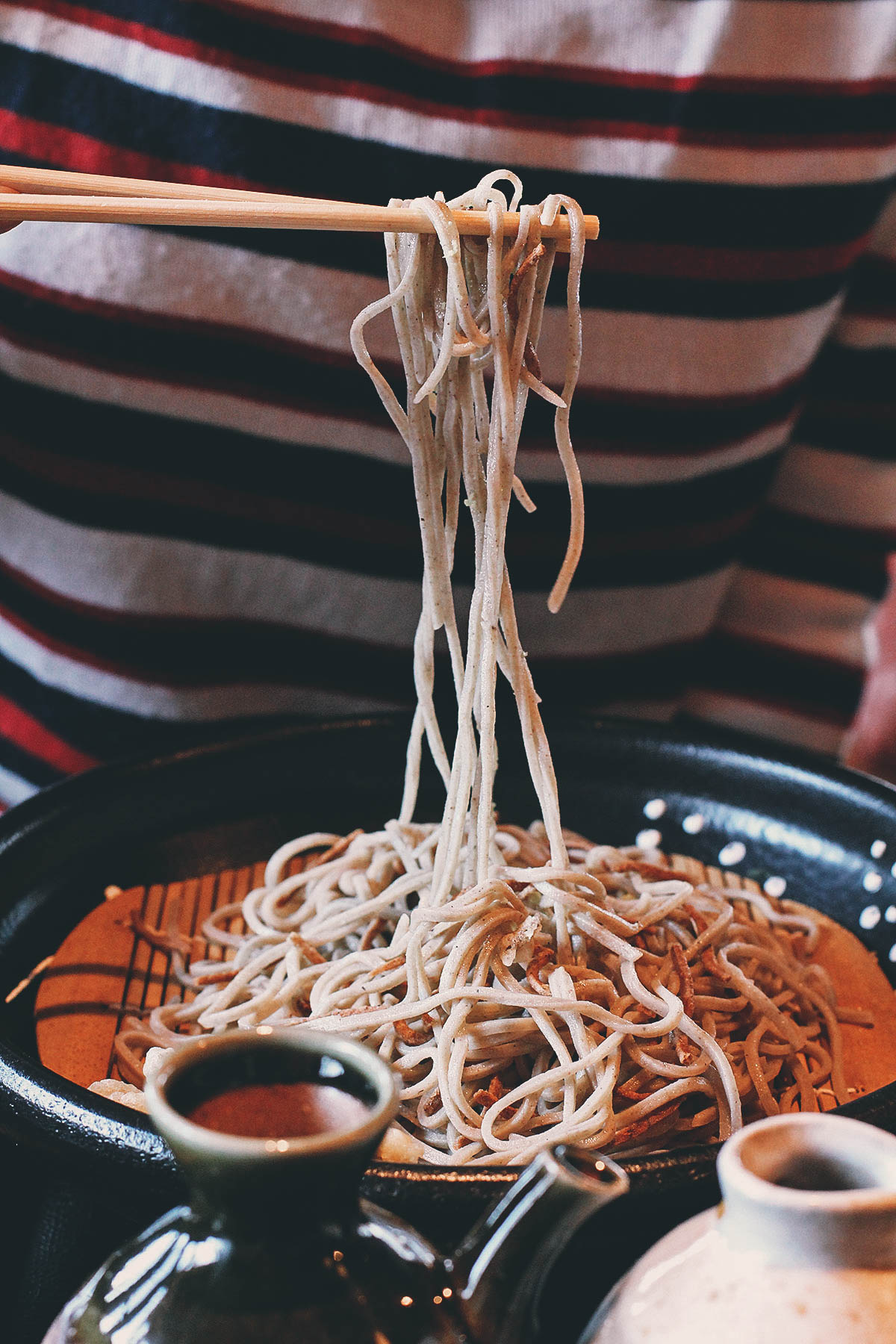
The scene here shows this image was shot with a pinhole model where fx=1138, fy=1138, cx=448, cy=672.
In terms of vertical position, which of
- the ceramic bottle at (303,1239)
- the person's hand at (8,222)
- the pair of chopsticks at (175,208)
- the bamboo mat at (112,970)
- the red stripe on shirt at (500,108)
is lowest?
the bamboo mat at (112,970)

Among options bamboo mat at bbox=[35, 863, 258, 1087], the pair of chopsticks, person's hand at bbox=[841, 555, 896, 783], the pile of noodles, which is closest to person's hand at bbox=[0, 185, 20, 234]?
the pair of chopsticks

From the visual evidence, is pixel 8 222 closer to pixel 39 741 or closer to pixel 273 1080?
pixel 273 1080

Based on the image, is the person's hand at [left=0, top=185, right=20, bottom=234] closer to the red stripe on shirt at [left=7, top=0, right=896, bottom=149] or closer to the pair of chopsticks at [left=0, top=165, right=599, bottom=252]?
the pair of chopsticks at [left=0, top=165, right=599, bottom=252]

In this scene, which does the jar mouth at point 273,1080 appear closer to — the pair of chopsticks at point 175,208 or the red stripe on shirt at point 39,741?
the pair of chopsticks at point 175,208

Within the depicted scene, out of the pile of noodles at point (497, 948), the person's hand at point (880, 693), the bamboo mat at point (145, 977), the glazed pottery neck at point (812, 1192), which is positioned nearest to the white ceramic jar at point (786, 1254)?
the glazed pottery neck at point (812, 1192)

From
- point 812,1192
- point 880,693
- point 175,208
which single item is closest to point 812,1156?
point 812,1192

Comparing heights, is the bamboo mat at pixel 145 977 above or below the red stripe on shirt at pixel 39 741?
above
